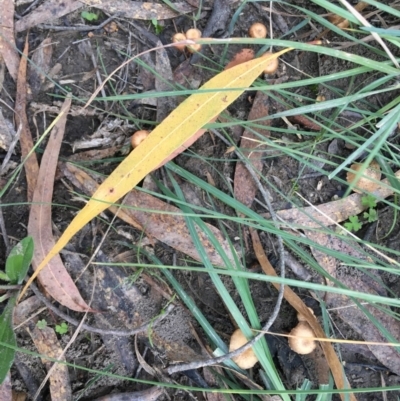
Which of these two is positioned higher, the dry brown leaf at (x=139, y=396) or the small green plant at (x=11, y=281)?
the small green plant at (x=11, y=281)

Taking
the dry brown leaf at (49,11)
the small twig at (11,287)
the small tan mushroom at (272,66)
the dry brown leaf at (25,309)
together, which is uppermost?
the dry brown leaf at (49,11)

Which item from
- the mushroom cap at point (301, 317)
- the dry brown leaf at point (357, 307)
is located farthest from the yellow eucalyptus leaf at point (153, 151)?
the mushroom cap at point (301, 317)

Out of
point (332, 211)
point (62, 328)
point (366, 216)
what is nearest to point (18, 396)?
point (62, 328)

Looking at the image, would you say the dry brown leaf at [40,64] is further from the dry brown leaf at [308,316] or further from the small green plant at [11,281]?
the dry brown leaf at [308,316]

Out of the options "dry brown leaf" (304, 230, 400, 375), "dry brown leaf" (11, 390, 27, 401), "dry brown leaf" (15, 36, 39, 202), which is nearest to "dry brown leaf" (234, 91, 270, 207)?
"dry brown leaf" (304, 230, 400, 375)

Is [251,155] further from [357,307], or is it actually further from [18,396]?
[18,396]

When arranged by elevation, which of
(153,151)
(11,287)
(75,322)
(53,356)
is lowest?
(53,356)

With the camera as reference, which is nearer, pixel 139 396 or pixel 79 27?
pixel 139 396
